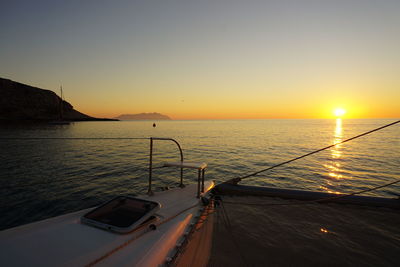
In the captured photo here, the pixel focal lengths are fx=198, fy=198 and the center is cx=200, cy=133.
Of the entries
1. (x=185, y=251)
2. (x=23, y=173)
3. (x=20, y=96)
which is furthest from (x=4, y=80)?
(x=185, y=251)

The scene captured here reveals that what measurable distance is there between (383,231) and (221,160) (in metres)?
13.3

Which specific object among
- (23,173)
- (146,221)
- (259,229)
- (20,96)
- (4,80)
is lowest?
(23,173)

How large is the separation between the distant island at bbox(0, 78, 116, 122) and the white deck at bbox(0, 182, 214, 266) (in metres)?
111

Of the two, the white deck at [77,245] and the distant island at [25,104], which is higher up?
the distant island at [25,104]

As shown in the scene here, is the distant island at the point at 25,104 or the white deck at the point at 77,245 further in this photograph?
the distant island at the point at 25,104

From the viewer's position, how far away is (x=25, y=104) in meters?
109

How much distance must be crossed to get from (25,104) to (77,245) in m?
144

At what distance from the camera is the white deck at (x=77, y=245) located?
2.20 m

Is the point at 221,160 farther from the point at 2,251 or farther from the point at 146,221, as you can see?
the point at 2,251

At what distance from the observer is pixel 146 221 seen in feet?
10.7

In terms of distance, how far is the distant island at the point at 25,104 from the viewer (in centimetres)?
10056

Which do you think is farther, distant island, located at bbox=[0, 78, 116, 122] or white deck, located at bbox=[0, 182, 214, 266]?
distant island, located at bbox=[0, 78, 116, 122]

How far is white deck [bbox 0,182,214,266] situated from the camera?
2.20m

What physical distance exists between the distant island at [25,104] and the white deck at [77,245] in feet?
365
